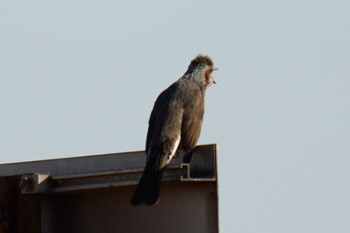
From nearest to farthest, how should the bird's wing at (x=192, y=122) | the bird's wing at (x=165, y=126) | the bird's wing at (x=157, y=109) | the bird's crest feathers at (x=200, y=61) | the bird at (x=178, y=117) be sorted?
the bird at (x=178, y=117) → the bird's wing at (x=165, y=126) → the bird's wing at (x=192, y=122) → the bird's wing at (x=157, y=109) → the bird's crest feathers at (x=200, y=61)

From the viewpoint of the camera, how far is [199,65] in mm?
10297

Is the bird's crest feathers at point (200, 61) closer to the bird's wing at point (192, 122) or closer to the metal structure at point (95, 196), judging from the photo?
the bird's wing at point (192, 122)

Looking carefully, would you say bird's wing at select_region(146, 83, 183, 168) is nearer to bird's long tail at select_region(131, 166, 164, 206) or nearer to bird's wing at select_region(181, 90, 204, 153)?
bird's wing at select_region(181, 90, 204, 153)

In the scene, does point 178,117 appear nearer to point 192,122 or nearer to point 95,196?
point 192,122

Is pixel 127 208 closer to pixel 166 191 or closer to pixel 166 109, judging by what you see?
pixel 166 191

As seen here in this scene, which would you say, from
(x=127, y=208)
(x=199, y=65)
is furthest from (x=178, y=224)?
(x=199, y=65)

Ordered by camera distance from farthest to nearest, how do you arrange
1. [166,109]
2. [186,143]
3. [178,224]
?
[166,109] < [186,143] < [178,224]

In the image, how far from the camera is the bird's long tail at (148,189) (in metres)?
5.25

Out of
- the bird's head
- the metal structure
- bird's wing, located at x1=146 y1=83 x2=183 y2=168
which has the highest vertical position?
the bird's head

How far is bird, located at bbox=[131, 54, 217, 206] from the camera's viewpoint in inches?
303

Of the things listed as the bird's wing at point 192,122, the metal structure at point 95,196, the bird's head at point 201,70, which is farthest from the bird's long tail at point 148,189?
the bird's head at point 201,70

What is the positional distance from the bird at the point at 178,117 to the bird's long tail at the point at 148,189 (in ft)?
1.01

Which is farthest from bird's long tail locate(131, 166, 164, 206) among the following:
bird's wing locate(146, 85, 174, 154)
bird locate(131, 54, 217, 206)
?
bird's wing locate(146, 85, 174, 154)

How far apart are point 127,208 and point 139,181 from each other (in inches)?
8.8
